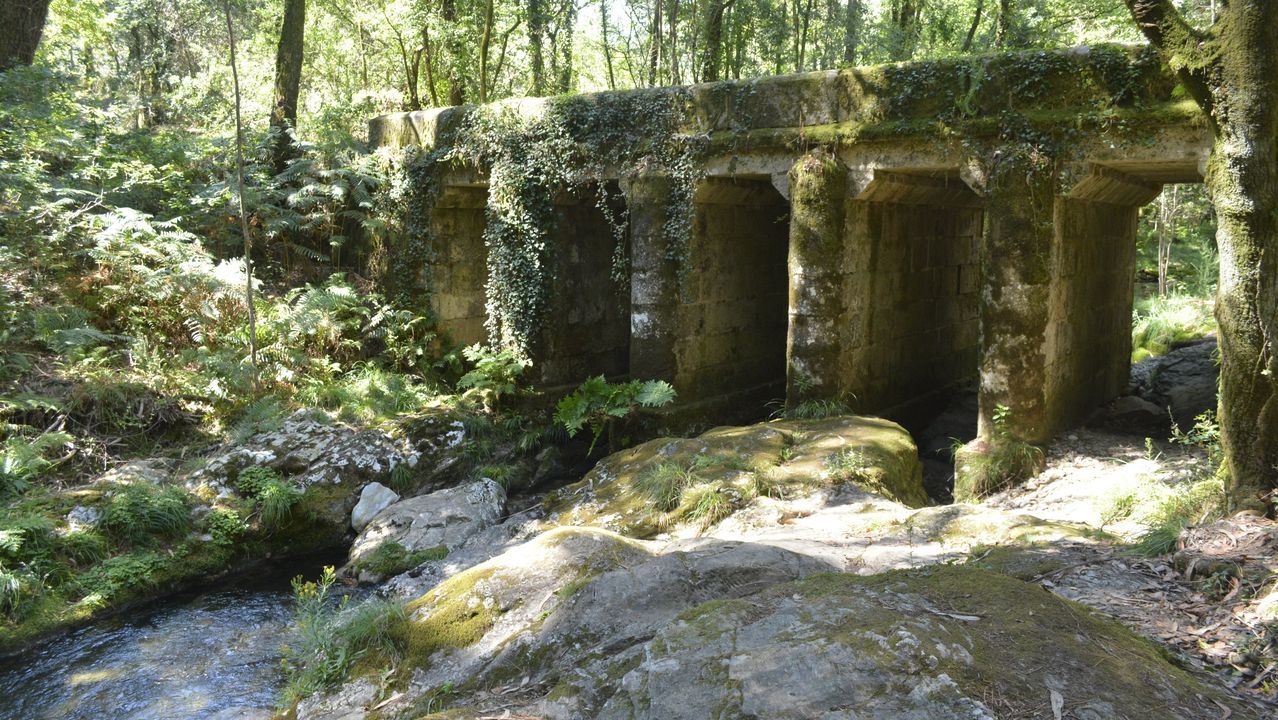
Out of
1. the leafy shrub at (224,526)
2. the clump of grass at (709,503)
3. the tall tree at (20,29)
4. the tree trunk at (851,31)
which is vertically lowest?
the leafy shrub at (224,526)

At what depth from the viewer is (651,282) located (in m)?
10.8

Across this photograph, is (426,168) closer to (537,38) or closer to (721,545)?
(537,38)

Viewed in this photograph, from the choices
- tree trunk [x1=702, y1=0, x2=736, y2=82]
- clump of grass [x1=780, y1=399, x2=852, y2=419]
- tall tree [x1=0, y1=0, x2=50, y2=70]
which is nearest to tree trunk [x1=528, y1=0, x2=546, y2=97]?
tree trunk [x1=702, y1=0, x2=736, y2=82]

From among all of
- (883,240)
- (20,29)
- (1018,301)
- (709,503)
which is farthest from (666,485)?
(20,29)

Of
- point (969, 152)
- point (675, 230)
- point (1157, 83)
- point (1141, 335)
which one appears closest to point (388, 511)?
point (675, 230)

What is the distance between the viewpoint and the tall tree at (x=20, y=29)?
1049 cm

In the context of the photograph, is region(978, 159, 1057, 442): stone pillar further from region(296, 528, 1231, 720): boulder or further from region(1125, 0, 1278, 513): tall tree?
region(296, 528, 1231, 720): boulder

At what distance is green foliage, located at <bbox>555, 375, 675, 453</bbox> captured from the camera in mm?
10547

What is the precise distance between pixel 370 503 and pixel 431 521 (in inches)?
44.2

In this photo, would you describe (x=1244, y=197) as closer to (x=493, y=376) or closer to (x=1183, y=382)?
(x=1183, y=382)

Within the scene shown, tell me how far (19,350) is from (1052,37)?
59.6 ft

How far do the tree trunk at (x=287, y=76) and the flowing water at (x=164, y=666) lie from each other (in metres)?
8.81

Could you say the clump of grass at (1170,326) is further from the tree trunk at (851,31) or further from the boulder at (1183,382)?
the tree trunk at (851,31)

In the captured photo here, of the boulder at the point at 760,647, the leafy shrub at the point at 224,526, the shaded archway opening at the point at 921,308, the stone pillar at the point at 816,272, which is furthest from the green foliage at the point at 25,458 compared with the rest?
the shaded archway opening at the point at 921,308
